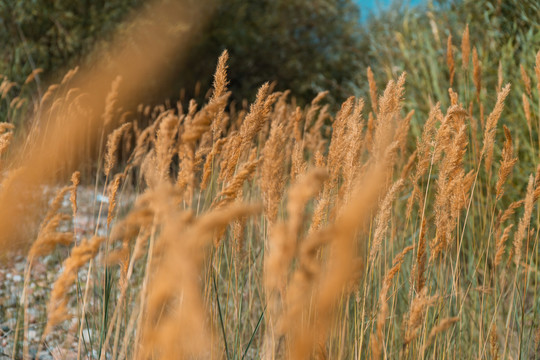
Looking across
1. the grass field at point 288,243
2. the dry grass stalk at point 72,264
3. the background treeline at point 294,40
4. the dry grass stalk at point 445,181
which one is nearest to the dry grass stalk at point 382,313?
the grass field at point 288,243

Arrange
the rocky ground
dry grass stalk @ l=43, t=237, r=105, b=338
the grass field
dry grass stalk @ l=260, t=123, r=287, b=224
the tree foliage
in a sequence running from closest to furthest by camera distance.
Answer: the grass field < dry grass stalk @ l=43, t=237, r=105, b=338 < dry grass stalk @ l=260, t=123, r=287, b=224 < the rocky ground < the tree foliage

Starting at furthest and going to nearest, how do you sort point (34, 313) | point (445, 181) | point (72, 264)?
1. point (34, 313)
2. point (445, 181)
3. point (72, 264)

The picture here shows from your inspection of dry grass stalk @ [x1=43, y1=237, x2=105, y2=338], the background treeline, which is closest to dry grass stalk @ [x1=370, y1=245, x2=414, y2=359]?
dry grass stalk @ [x1=43, y1=237, x2=105, y2=338]

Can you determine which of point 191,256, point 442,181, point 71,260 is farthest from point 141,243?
point 442,181

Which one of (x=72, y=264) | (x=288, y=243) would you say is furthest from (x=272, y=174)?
(x=288, y=243)

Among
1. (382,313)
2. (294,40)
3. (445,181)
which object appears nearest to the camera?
(382,313)

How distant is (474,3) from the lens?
5312 mm

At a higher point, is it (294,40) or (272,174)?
(294,40)

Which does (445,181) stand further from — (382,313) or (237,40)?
(237,40)

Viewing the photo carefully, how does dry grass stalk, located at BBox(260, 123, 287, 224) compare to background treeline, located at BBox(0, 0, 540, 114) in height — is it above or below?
below

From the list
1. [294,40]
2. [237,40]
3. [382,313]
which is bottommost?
[382,313]

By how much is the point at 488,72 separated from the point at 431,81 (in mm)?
659

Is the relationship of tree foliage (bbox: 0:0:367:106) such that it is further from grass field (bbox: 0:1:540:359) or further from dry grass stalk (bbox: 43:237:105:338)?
dry grass stalk (bbox: 43:237:105:338)

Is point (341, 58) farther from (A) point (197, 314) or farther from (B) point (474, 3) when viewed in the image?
(A) point (197, 314)
